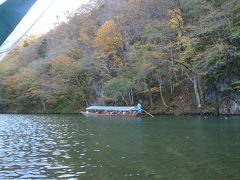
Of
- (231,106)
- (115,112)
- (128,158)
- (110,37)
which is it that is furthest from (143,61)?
(128,158)

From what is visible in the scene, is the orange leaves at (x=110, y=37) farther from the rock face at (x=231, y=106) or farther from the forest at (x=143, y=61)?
the rock face at (x=231, y=106)

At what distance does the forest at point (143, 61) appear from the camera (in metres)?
43.3

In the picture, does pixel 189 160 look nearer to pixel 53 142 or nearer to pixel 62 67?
pixel 53 142

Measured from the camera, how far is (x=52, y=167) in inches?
556

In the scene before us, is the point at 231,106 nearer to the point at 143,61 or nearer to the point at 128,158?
the point at 143,61

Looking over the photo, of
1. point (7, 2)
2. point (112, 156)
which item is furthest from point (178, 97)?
point (7, 2)

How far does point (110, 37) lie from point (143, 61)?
11.4m

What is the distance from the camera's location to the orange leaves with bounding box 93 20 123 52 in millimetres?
59906

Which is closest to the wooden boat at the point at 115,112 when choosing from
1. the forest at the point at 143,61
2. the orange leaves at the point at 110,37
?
the forest at the point at 143,61

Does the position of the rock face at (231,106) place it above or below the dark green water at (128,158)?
above

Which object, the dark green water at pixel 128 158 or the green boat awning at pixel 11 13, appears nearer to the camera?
the green boat awning at pixel 11 13

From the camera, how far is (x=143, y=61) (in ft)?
167

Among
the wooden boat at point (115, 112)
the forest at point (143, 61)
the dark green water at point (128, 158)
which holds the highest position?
the forest at point (143, 61)

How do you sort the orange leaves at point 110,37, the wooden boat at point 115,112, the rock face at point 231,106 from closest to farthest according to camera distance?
the rock face at point 231,106 < the wooden boat at point 115,112 < the orange leaves at point 110,37
